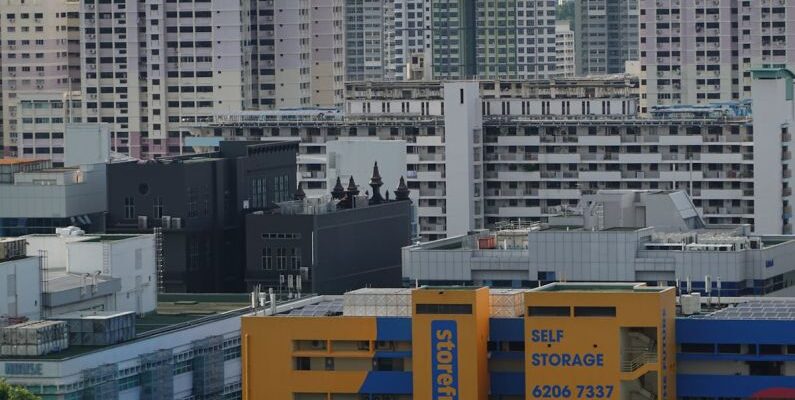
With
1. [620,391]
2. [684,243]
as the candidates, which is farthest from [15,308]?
[684,243]

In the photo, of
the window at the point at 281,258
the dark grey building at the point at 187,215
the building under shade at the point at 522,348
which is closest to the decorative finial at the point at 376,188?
the dark grey building at the point at 187,215

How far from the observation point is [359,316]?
472ft

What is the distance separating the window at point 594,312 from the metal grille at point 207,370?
902 inches

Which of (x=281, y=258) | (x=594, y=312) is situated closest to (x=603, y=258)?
(x=281, y=258)

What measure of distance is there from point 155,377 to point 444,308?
16055 millimetres

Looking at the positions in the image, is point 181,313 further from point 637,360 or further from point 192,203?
point 637,360

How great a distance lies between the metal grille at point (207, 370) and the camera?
507 ft

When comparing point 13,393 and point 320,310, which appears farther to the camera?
point 320,310

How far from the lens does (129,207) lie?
185125mm

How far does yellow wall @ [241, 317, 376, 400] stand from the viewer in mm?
143500

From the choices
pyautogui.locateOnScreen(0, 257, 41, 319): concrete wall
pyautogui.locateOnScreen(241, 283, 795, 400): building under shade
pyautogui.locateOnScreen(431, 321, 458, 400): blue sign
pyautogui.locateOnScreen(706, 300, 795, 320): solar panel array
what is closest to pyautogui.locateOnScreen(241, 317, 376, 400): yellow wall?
pyautogui.locateOnScreen(241, 283, 795, 400): building under shade

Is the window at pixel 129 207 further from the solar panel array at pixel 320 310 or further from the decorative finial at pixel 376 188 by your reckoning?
the solar panel array at pixel 320 310

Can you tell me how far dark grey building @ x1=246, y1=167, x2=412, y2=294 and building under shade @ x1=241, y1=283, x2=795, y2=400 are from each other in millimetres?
35203

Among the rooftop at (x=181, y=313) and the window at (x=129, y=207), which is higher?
the window at (x=129, y=207)
